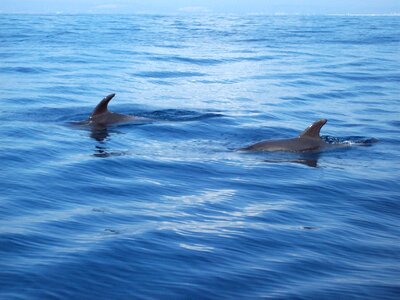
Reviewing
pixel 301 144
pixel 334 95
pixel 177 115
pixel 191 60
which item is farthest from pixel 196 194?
pixel 191 60

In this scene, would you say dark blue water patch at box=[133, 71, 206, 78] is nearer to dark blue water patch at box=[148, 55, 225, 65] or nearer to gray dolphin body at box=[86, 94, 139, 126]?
dark blue water patch at box=[148, 55, 225, 65]

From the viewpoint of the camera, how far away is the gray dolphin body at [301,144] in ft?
50.8

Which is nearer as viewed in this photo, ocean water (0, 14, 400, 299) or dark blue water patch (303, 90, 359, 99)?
ocean water (0, 14, 400, 299)

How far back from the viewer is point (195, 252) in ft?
31.6

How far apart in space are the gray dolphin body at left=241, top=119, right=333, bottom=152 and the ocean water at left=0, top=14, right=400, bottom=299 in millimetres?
271

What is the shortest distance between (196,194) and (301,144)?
3.99 m

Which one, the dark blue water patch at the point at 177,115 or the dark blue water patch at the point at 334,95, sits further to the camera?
the dark blue water patch at the point at 334,95

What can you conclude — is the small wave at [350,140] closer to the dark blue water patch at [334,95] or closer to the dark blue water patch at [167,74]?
the dark blue water patch at [334,95]

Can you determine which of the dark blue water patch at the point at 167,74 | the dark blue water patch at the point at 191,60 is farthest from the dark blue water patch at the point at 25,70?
the dark blue water patch at the point at 191,60

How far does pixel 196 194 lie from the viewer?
12242 millimetres

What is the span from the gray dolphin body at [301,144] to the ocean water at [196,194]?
27 cm

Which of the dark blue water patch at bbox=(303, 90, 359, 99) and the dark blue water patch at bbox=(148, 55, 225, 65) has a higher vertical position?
the dark blue water patch at bbox=(303, 90, 359, 99)

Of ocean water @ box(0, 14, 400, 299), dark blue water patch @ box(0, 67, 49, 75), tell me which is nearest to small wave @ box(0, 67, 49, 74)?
dark blue water patch @ box(0, 67, 49, 75)

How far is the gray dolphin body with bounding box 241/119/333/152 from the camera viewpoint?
15.5 metres
